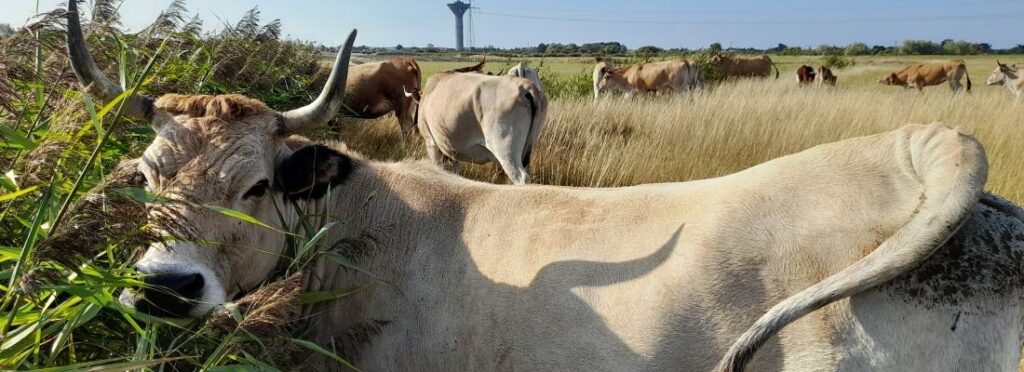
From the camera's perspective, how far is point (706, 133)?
32.0ft

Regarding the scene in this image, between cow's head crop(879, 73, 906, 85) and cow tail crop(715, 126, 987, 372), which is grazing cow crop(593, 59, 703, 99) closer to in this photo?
cow's head crop(879, 73, 906, 85)

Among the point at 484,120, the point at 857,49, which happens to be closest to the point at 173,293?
the point at 484,120

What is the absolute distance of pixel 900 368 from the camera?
2.11 metres

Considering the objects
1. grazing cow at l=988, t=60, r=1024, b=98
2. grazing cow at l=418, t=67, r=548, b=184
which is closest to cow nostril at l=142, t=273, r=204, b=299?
grazing cow at l=418, t=67, r=548, b=184

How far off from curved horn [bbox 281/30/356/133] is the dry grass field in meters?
5.09

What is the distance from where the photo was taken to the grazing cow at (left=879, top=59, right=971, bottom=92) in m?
29.5

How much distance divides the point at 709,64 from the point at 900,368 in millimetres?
29070

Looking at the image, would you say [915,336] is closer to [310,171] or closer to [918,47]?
[310,171]

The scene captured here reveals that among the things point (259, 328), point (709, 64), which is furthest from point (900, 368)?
point (709, 64)

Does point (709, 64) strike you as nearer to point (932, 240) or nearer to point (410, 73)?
point (410, 73)

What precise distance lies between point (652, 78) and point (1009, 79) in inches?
592

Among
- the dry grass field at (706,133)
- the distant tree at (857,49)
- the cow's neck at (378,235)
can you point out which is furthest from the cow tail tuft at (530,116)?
the distant tree at (857,49)

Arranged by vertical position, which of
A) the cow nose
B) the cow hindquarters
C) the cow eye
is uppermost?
the cow eye

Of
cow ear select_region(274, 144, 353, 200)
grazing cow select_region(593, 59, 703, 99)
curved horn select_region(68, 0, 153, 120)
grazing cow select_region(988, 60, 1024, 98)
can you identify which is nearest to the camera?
curved horn select_region(68, 0, 153, 120)
